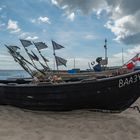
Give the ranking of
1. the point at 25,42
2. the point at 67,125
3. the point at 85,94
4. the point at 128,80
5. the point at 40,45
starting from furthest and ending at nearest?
the point at 25,42, the point at 40,45, the point at 128,80, the point at 85,94, the point at 67,125

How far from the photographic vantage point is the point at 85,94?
11102 millimetres

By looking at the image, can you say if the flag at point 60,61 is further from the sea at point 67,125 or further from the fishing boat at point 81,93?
the sea at point 67,125

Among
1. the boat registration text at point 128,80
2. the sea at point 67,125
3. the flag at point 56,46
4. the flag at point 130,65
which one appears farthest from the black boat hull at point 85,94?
the flag at point 56,46

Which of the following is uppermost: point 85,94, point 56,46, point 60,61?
point 56,46

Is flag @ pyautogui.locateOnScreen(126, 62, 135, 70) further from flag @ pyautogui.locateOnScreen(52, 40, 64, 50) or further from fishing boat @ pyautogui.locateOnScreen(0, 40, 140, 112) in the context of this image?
flag @ pyautogui.locateOnScreen(52, 40, 64, 50)

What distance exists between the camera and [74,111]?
1162cm

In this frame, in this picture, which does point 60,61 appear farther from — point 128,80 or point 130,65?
point 128,80

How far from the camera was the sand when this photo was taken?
8195 mm

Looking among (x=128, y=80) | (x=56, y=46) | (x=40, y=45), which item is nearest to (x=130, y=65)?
(x=128, y=80)

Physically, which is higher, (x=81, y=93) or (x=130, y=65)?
(x=130, y=65)

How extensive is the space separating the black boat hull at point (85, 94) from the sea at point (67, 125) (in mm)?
317

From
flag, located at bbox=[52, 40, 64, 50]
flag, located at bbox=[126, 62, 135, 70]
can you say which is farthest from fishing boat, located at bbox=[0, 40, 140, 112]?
flag, located at bbox=[52, 40, 64, 50]

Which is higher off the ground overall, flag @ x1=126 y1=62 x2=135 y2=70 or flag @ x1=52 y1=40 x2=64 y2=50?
flag @ x1=52 y1=40 x2=64 y2=50

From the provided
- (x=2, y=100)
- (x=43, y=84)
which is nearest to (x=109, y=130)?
(x=43, y=84)
